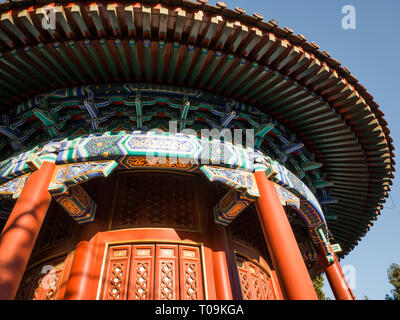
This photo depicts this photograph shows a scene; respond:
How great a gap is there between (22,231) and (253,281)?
12.3 feet

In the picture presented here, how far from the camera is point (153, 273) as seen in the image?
14.6ft

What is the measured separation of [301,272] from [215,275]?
1470 mm

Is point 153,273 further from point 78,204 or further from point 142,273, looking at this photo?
point 78,204

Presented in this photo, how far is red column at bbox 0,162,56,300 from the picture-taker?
3236mm

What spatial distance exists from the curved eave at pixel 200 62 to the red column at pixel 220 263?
99.5 inches

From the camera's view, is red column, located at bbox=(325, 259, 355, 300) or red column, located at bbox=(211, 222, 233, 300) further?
red column, located at bbox=(325, 259, 355, 300)

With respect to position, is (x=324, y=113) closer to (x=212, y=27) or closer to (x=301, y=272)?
(x=212, y=27)

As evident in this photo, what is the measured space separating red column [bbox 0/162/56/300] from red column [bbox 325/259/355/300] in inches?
225

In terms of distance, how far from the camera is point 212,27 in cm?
412

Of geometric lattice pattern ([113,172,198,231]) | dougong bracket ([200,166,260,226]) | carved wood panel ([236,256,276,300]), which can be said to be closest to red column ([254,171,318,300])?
dougong bracket ([200,166,260,226])

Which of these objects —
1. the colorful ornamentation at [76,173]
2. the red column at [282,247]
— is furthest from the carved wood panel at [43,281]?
the red column at [282,247]

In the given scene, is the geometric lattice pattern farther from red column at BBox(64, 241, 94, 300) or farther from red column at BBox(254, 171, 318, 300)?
red column at BBox(254, 171, 318, 300)

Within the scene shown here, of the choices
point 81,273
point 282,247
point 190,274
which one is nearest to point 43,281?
point 81,273
